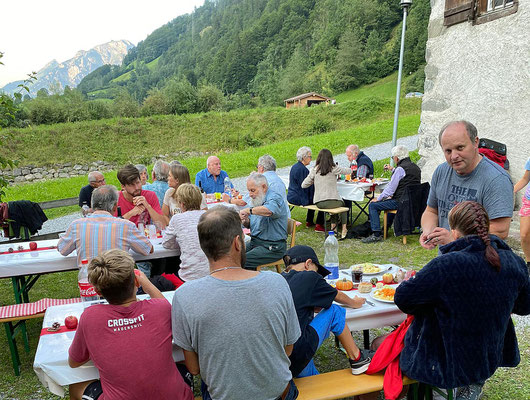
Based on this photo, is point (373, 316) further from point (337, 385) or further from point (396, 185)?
point (396, 185)

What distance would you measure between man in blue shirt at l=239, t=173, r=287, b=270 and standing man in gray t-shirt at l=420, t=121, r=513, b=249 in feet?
6.54

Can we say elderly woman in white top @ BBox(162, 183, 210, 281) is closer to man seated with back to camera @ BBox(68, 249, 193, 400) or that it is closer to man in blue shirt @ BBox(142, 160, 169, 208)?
man seated with back to camera @ BBox(68, 249, 193, 400)

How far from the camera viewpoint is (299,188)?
25.5 feet

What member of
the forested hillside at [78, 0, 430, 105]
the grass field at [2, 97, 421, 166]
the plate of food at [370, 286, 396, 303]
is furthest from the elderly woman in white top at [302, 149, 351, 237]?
the forested hillside at [78, 0, 430, 105]

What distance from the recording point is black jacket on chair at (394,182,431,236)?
21.0 ft

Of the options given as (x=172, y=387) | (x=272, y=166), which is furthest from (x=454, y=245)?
(x=272, y=166)

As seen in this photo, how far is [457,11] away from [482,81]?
1.23 meters

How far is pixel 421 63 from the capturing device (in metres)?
54.2

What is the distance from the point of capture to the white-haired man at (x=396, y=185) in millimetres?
6621

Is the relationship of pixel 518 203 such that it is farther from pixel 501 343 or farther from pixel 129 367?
pixel 129 367

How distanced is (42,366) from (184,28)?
15732 cm

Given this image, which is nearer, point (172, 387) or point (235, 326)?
point (235, 326)

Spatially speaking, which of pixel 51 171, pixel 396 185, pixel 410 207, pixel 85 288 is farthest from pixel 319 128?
pixel 85 288

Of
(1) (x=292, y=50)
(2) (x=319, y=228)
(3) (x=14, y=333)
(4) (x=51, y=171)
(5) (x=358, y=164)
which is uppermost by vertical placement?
(1) (x=292, y=50)
